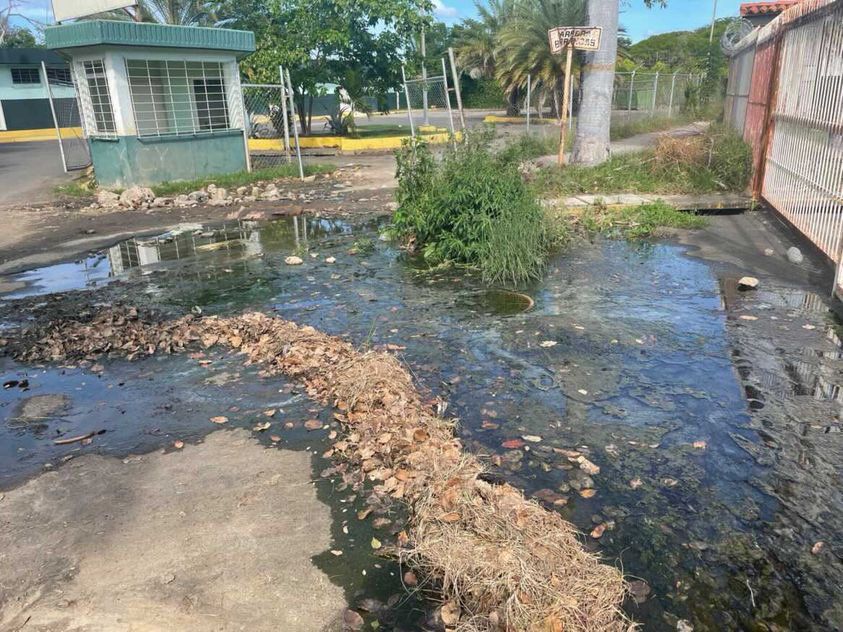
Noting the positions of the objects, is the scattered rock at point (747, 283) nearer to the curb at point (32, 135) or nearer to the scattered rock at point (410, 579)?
the scattered rock at point (410, 579)

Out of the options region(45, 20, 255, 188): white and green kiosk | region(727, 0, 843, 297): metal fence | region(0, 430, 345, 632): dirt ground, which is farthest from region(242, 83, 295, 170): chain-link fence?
region(0, 430, 345, 632): dirt ground

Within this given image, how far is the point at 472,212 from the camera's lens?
752cm

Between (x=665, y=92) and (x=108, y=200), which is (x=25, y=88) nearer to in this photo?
(x=108, y=200)

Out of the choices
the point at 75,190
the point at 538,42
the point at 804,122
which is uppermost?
the point at 538,42

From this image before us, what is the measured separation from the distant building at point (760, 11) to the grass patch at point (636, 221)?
12974 mm

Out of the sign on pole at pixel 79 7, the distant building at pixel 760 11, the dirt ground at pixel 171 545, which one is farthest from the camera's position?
the distant building at pixel 760 11

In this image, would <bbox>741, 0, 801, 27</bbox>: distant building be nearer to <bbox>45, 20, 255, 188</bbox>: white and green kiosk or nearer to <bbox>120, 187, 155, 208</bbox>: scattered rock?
<bbox>45, 20, 255, 188</bbox>: white and green kiosk

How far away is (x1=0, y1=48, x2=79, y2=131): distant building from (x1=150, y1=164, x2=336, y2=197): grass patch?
23012 mm

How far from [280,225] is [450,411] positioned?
756 centimetres

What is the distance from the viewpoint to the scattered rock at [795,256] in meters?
7.00

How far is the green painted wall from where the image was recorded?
562 inches

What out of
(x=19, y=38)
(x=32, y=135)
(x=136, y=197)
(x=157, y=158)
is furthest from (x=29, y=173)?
(x=19, y=38)

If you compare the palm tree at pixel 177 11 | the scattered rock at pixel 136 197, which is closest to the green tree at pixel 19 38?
the palm tree at pixel 177 11

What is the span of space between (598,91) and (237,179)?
8189 millimetres
